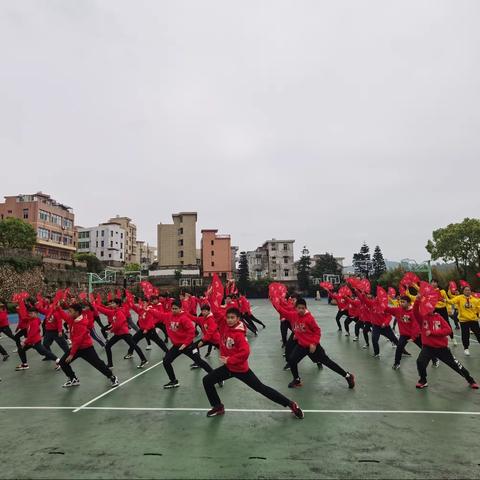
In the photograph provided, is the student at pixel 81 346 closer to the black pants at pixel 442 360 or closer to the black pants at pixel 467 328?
the black pants at pixel 442 360

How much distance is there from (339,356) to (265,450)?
6813 millimetres

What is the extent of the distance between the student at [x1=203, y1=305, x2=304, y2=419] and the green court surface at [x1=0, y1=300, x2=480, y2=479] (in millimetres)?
216

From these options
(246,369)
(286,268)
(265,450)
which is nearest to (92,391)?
(246,369)

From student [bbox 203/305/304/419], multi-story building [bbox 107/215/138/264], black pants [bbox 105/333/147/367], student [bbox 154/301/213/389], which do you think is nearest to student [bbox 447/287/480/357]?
student [bbox 203/305/304/419]

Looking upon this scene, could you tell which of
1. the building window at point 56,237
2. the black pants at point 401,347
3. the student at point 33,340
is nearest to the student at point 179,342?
the student at point 33,340

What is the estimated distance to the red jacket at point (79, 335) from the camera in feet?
24.7

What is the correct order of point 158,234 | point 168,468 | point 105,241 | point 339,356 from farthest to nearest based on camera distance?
point 105,241, point 158,234, point 339,356, point 168,468

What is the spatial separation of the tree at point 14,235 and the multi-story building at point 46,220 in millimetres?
6741

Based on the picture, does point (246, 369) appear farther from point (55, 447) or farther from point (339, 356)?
point (339, 356)

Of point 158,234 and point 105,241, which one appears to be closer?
point 158,234

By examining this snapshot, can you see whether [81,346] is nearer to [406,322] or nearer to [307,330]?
[307,330]

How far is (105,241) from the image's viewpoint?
250 feet

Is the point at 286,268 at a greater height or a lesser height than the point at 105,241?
lesser

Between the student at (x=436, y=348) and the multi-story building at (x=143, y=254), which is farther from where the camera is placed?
the multi-story building at (x=143, y=254)
